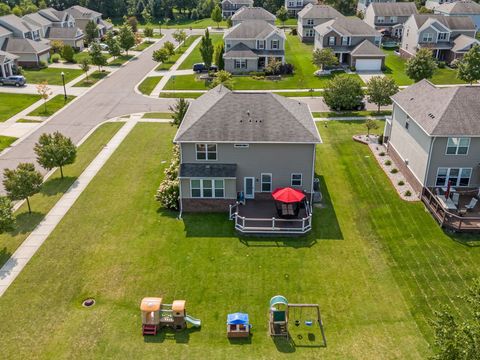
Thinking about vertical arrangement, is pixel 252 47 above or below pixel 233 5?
below

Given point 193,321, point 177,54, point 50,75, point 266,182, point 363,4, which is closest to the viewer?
point 193,321

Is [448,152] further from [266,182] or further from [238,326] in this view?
[238,326]

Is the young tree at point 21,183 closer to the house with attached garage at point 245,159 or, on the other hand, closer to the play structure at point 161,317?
the house with attached garage at point 245,159

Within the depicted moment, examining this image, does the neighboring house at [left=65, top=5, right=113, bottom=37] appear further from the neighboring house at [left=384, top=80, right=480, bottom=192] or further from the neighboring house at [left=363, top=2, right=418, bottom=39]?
the neighboring house at [left=384, top=80, right=480, bottom=192]

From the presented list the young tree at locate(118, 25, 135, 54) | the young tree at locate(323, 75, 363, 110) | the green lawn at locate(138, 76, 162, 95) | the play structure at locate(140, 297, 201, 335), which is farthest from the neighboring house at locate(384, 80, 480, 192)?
the young tree at locate(118, 25, 135, 54)

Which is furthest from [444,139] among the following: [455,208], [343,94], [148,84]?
[148,84]

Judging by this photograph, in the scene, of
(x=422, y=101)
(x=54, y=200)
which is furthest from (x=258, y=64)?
(x=54, y=200)
